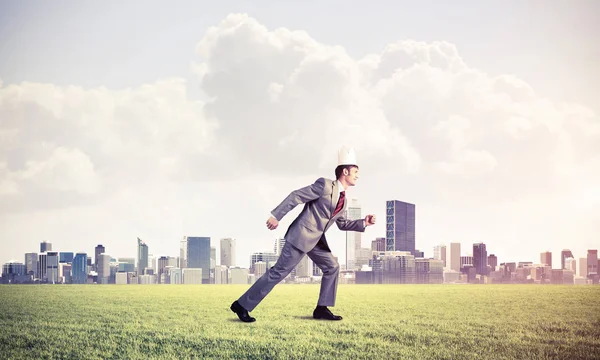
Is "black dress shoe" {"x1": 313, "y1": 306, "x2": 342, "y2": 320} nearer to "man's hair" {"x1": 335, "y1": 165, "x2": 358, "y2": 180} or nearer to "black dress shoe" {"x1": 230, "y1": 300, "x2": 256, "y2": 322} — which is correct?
"black dress shoe" {"x1": 230, "y1": 300, "x2": 256, "y2": 322}

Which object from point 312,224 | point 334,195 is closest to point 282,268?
point 312,224

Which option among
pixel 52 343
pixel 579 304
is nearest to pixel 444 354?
pixel 52 343

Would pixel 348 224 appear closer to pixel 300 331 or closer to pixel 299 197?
pixel 299 197

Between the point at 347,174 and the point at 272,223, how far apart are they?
1504mm

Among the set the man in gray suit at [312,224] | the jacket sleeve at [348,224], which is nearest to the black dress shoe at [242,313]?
the man in gray suit at [312,224]

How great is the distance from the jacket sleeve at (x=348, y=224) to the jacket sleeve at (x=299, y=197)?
24.9 inches

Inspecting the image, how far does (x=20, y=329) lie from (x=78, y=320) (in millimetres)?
948

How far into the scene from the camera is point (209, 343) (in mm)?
7570

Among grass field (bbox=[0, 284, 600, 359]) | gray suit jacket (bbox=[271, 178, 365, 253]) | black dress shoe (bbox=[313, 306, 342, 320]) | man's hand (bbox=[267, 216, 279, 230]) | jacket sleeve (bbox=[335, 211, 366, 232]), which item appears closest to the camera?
grass field (bbox=[0, 284, 600, 359])

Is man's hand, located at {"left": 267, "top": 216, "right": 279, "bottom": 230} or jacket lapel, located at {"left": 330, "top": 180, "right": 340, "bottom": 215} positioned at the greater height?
jacket lapel, located at {"left": 330, "top": 180, "right": 340, "bottom": 215}

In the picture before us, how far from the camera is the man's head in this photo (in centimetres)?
891

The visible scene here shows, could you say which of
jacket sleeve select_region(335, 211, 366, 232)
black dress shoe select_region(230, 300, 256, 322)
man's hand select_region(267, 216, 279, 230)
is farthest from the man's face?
black dress shoe select_region(230, 300, 256, 322)

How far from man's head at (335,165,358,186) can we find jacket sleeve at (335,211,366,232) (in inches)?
19.0

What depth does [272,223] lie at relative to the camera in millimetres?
8070
